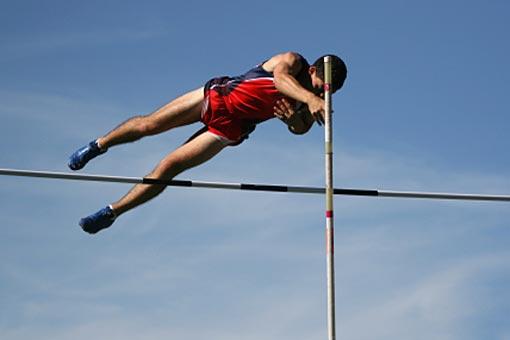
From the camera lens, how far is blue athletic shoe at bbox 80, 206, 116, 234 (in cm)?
1167

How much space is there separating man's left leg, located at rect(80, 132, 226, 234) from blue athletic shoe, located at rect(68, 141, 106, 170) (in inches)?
20.7

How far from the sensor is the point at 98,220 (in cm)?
Answer: 1167

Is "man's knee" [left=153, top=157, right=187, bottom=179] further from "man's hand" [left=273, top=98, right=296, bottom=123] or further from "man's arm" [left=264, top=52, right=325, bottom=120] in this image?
"man's arm" [left=264, top=52, right=325, bottom=120]

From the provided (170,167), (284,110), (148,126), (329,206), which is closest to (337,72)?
(284,110)

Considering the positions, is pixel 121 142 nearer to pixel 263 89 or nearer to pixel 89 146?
pixel 89 146

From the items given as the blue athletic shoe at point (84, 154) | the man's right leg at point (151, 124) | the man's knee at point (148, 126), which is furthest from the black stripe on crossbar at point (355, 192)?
the blue athletic shoe at point (84, 154)

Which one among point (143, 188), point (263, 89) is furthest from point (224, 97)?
point (143, 188)

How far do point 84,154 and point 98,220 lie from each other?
2.21 ft

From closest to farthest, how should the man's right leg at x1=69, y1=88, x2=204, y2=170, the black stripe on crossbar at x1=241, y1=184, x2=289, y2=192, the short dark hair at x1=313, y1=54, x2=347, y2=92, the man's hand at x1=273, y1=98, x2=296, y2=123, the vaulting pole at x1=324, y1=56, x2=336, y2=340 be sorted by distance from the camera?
1. the vaulting pole at x1=324, y1=56, x2=336, y2=340
2. the short dark hair at x1=313, y1=54, x2=347, y2=92
3. the man's hand at x1=273, y1=98, x2=296, y2=123
4. the black stripe on crossbar at x1=241, y1=184, x2=289, y2=192
5. the man's right leg at x1=69, y1=88, x2=204, y2=170

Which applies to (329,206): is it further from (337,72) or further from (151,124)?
(151,124)

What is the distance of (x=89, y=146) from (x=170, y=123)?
2.70 ft

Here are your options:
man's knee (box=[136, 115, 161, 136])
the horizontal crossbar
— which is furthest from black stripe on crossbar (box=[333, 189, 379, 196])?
man's knee (box=[136, 115, 161, 136])

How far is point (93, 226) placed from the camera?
1170 centimetres

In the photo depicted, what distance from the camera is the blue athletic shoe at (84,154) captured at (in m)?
11.9
